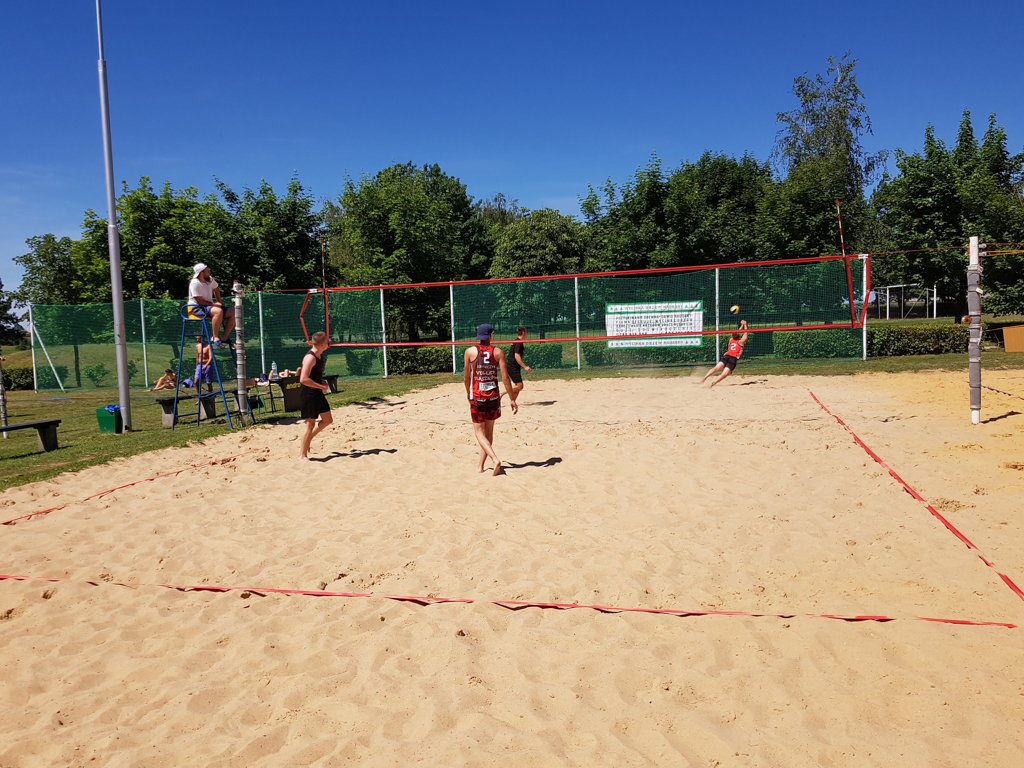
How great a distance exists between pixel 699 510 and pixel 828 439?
3.10 m

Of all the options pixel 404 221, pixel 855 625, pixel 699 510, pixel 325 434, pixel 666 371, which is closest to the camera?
pixel 855 625

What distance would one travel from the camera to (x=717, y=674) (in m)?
2.82

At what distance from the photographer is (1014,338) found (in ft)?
50.3

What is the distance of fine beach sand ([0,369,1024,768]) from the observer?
244 cm

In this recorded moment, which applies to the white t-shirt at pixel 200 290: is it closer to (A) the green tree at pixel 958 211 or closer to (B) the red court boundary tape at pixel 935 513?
(B) the red court boundary tape at pixel 935 513

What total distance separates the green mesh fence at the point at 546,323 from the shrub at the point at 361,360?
0.03m

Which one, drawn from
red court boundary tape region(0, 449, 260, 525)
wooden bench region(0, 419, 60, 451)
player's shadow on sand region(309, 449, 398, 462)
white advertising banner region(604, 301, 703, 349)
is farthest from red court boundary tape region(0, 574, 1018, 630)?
white advertising banner region(604, 301, 703, 349)

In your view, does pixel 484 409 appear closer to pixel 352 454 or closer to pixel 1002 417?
pixel 352 454

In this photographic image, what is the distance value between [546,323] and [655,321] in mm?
2912

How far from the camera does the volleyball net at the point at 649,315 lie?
1639 centimetres

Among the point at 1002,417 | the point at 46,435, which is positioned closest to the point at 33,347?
the point at 46,435

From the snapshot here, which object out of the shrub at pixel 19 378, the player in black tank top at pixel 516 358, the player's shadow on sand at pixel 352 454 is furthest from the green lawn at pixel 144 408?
the player in black tank top at pixel 516 358

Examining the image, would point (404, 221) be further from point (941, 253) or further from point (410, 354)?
point (941, 253)

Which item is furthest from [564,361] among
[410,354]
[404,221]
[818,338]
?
[404,221]
